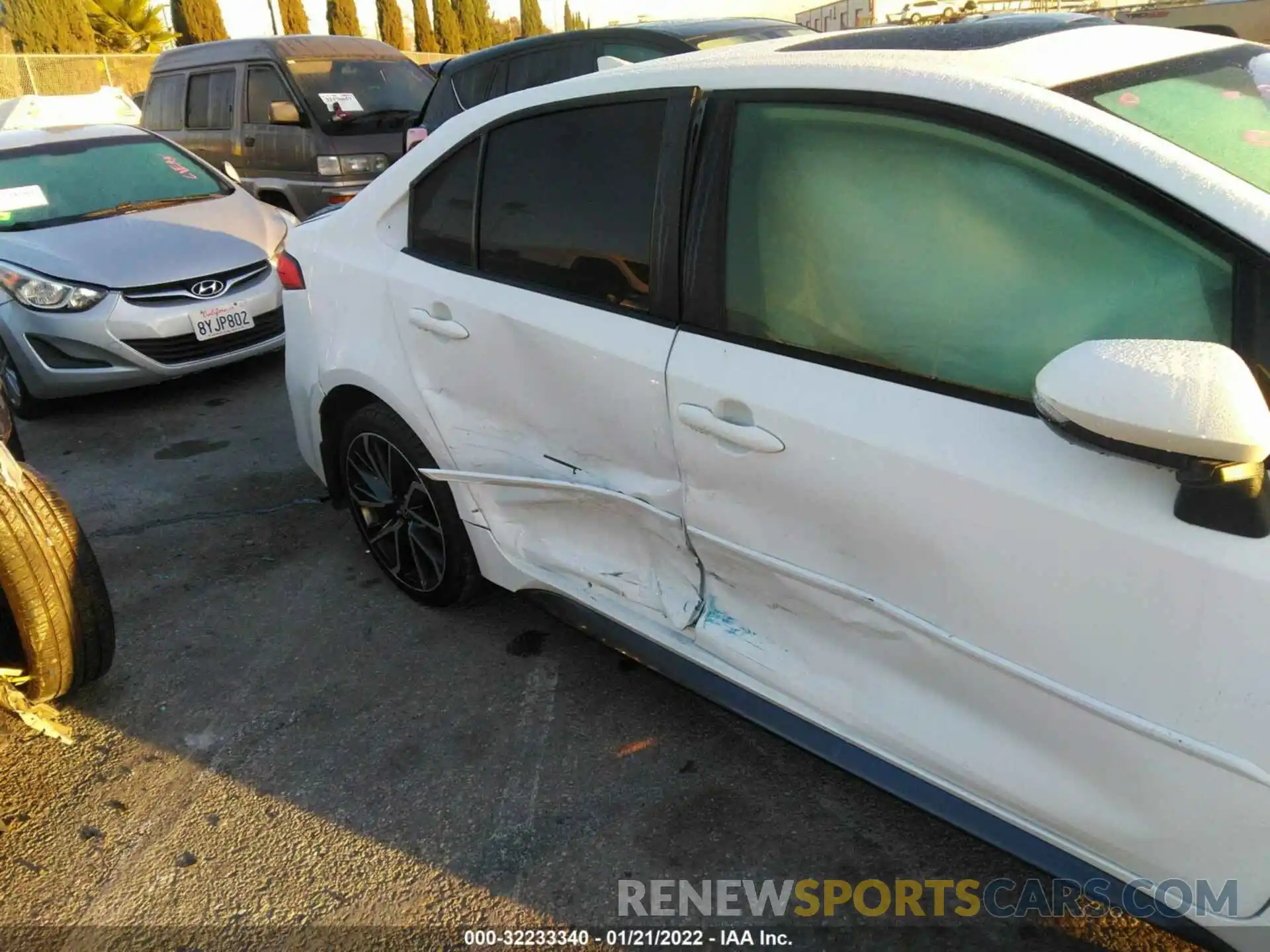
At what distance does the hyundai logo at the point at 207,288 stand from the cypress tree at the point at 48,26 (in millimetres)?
30452

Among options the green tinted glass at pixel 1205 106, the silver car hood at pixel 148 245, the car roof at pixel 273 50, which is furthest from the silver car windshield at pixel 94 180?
the green tinted glass at pixel 1205 106

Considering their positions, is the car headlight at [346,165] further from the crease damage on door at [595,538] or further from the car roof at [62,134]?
the crease damage on door at [595,538]

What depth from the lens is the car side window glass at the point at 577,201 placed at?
2203mm

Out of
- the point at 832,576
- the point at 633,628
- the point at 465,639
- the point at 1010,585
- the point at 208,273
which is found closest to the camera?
the point at 1010,585

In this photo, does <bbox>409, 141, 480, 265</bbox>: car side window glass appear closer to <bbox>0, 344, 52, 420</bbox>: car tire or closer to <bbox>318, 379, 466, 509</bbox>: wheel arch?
<bbox>318, 379, 466, 509</bbox>: wheel arch

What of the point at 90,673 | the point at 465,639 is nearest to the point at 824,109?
the point at 465,639

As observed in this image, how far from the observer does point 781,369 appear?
6.24 ft

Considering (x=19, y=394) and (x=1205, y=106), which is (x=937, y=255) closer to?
(x=1205, y=106)

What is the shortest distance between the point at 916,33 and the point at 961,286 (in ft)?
2.48

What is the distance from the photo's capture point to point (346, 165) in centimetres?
837

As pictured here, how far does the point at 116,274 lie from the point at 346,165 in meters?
3.69

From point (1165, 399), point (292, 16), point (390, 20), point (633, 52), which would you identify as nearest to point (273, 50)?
point (633, 52)

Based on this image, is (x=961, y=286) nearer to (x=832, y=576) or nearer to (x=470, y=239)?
(x=832, y=576)

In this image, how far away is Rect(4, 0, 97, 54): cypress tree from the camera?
2831 centimetres
